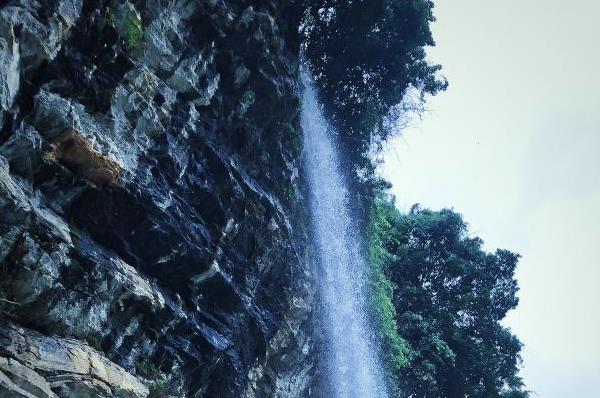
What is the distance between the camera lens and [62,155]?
8.77 meters

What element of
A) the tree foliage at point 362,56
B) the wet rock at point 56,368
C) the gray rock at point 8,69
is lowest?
the wet rock at point 56,368

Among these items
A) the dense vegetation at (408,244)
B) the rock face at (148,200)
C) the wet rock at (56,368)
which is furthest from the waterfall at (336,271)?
the wet rock at (56,368)

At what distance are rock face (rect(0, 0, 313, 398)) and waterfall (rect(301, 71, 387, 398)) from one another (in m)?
2.32

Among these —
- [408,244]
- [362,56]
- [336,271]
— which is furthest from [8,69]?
[408,244]

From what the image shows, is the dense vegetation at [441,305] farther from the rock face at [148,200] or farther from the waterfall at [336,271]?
the rock face at [148,200]

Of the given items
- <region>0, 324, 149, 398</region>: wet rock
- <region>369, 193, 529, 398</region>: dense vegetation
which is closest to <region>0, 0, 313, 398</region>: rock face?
<region>0, 324, 149, 398</region>: wet rock

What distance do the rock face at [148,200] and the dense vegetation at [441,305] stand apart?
26.1ft

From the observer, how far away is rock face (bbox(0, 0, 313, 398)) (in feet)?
25.6

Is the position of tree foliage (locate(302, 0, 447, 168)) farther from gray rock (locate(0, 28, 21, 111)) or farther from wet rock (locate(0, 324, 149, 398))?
wet rock (locate(0, 324, 149, 398))

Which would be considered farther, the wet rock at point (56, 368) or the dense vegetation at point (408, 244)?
the dense vegetation at point (408, 244)

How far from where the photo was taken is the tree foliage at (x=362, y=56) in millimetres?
17172

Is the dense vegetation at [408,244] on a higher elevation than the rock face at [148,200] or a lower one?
higher

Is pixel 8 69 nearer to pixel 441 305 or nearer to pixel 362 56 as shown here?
pixel 362 56

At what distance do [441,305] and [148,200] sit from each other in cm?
1997
